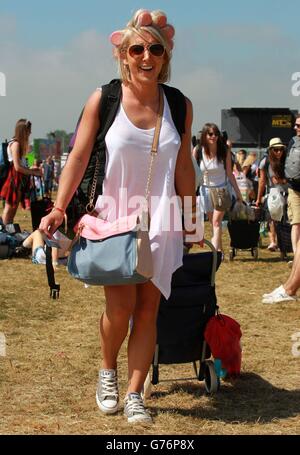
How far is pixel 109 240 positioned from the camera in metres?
3.64

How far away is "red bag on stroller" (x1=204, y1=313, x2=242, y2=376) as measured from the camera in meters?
4.30

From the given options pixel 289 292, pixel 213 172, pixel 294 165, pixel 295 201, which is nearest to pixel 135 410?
pixel 289 292

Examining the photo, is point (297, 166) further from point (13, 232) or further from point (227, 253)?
point (13, 232)

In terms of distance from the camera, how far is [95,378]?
4645 millimetres

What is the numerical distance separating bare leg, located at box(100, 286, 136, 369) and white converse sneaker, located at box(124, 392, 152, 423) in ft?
0.66

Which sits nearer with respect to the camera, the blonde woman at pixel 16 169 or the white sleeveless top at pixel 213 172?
the white sleeveless top at pixel 213 172

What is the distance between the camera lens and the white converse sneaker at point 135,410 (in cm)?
376

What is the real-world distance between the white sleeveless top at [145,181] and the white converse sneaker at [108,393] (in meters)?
0.54

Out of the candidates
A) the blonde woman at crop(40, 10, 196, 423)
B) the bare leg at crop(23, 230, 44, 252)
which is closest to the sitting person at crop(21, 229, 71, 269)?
the bare leg at crop(23, 230, 44, 252)

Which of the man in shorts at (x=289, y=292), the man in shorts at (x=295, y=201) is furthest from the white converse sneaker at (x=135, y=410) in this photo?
the man in shorts at (x=295, y=201)

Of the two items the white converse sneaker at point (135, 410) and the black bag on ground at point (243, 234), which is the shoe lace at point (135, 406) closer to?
the white converse sneaker at point (135, 410)

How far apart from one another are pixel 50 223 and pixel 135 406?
0.97 meters

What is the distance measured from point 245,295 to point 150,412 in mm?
3743
